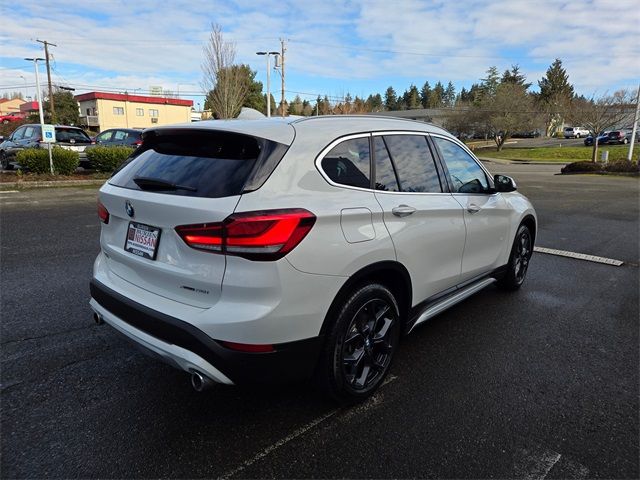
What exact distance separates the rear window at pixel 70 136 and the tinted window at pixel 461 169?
16370 mm

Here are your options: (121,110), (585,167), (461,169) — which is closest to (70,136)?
(461,169)

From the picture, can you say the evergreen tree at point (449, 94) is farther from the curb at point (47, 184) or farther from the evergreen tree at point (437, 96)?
the curb at point (47, 184)

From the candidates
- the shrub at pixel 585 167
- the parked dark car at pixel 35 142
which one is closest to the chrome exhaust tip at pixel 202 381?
the parked dark car at pixel 35 142

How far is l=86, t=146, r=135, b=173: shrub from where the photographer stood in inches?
595

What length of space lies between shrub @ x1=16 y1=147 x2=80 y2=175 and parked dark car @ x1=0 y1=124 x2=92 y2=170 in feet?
3.76

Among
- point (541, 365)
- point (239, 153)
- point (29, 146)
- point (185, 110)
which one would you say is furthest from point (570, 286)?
point (185, 110)

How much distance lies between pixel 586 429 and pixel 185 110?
66669 millimetres

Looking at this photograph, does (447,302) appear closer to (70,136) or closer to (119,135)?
(70,136)

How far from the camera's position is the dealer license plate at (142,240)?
2539mm

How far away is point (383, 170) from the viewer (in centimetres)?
301

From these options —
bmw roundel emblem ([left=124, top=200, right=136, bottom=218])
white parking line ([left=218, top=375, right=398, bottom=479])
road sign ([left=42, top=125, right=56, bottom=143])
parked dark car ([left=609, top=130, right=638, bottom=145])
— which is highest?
parked dark car ([left=609, top=130, right=638, bottom=145])

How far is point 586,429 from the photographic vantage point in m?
2.69

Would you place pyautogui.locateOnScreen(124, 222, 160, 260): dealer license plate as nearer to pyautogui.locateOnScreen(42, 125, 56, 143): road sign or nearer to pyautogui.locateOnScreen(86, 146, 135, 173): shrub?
pyautogui.locateOnScreen(42, 125, 56, 143): road sign

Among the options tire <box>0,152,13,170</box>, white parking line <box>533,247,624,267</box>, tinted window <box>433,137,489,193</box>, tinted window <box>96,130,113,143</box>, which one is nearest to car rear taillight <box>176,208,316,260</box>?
tinted window <box>433,137,489,193</box>
